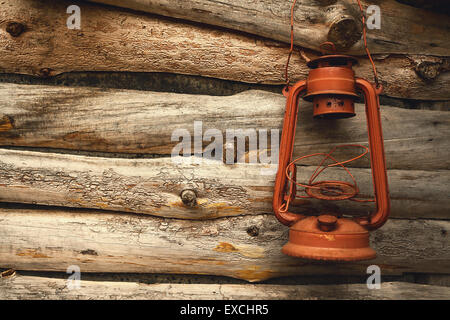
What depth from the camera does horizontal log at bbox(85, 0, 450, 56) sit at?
4.54 feet

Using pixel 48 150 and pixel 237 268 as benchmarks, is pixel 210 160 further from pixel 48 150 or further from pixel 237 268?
pixel 48 150

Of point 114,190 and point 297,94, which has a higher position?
point 297,94

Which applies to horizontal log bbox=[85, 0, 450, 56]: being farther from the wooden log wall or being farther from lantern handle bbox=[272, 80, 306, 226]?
lantern handle bbox=[272, 80, 306, 226]

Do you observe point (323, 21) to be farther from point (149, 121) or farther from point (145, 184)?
point (145, 184)

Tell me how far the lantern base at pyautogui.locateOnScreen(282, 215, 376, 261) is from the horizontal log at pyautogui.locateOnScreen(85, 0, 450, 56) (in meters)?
0.77

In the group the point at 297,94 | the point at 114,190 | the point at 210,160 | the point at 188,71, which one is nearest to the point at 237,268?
the point at 210,160

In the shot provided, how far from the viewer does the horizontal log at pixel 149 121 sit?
4.56ft

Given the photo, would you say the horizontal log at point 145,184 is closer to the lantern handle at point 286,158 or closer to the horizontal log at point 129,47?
the lantern handle at point 286,158

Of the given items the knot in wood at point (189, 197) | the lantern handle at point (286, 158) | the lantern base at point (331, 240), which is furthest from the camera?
the knot in wood at point (189, 197)

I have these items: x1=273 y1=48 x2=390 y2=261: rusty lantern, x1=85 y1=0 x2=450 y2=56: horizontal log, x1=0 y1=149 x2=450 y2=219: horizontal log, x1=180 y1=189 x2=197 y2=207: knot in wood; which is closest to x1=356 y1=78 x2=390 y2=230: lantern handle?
x1=273 y1=48 x2=390 y2=261: rusty lantern

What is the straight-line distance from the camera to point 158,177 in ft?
4.57

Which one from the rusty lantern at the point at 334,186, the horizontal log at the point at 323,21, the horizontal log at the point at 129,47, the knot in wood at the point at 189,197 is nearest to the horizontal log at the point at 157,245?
the knot in wood at the point at 189,197

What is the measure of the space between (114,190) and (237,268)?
2.03 ft

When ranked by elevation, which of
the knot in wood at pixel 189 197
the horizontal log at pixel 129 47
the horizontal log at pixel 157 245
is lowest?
the horizontal log at pixel 157 245
